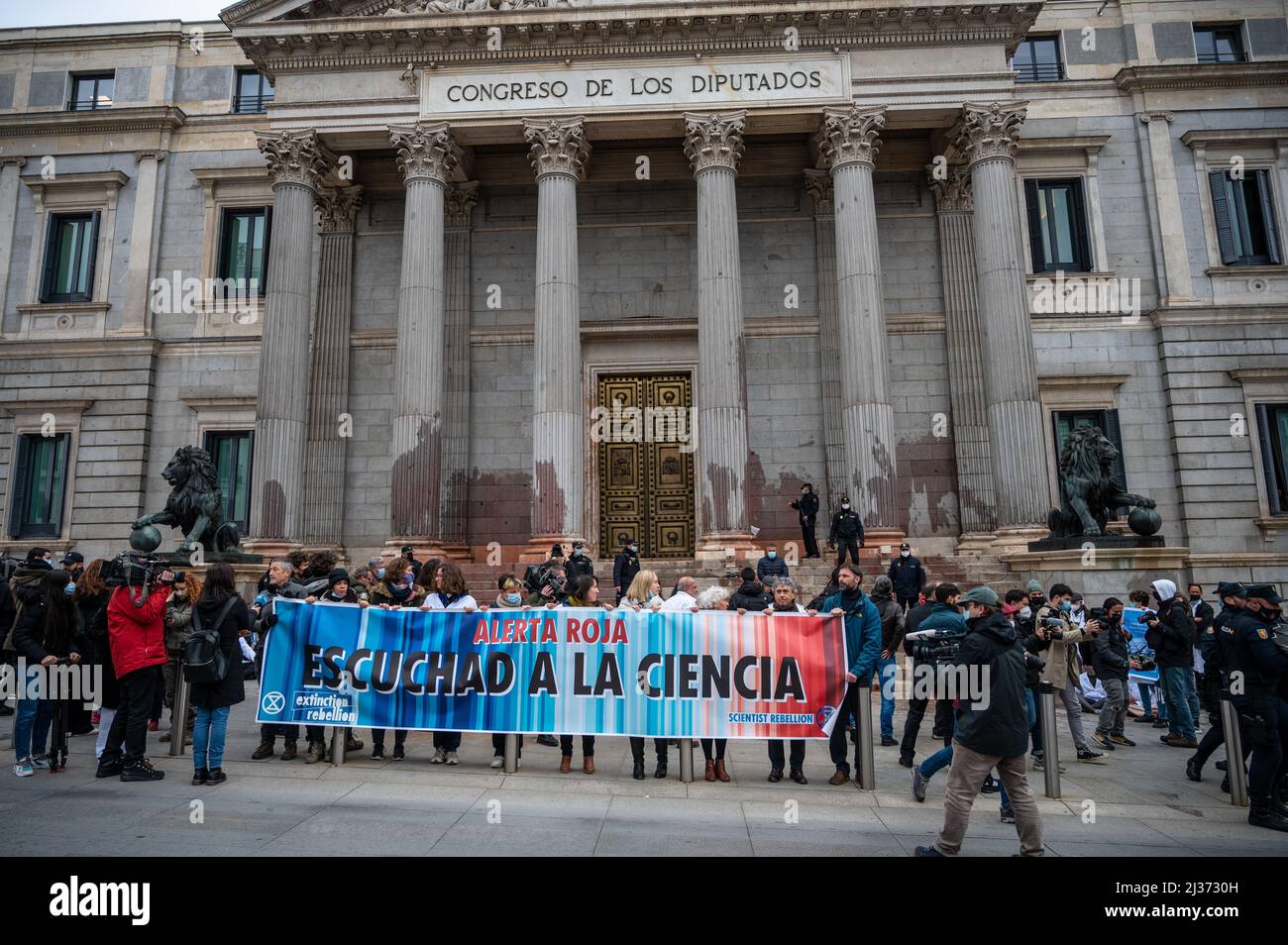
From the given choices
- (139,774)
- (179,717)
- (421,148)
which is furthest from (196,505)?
(139,774)

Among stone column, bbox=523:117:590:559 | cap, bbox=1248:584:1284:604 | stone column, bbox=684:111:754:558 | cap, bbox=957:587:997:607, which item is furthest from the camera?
stone column, bbox=523:117:590:559

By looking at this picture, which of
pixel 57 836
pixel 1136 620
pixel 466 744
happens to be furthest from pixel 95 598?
pixel 1136 620

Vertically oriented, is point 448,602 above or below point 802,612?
above

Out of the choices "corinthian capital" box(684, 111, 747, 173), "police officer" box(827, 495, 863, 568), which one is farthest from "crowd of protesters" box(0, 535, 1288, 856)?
"corinthian capital" box(684, 111, 747, 173)

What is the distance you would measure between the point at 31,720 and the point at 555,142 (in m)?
16.9

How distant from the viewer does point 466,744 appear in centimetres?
1103

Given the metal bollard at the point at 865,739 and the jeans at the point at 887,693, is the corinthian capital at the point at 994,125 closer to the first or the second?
the jeans at the point at 887,693

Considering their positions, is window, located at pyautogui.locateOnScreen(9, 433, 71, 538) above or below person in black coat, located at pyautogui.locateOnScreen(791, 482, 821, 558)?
above

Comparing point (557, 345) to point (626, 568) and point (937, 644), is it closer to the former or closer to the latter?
point (626, 568)

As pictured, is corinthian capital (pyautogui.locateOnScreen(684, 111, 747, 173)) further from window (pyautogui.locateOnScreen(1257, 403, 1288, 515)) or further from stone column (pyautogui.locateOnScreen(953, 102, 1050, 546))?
window (pyautogui.locateOnScreen(1257, 403, 1288, 515))

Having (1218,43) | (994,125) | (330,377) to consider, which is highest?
(1218,43)

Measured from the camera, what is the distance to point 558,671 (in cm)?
928

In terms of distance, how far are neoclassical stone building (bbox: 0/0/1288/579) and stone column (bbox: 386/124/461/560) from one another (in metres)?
0.13

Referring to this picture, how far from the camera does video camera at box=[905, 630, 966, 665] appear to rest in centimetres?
859
